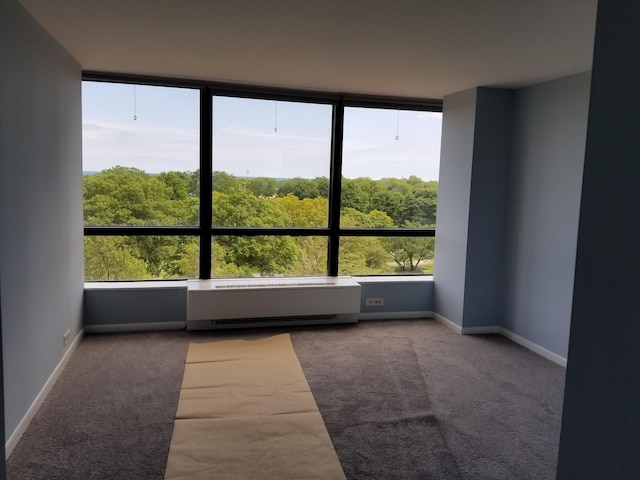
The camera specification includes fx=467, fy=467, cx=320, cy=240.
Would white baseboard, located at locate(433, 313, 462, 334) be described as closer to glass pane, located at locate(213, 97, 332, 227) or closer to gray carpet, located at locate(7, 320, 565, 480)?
gray carpet, located at locate(7, 320, 565, 480)

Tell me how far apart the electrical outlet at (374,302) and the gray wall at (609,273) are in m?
3.86

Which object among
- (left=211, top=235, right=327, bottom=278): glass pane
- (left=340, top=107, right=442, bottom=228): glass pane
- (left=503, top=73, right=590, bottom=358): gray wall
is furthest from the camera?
(left=340, top=107, right=442, bottom=228): glass pane

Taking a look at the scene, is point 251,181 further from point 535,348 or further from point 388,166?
point 535,348

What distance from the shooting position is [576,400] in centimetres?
116

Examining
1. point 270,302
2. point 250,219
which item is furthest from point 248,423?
point 250,219

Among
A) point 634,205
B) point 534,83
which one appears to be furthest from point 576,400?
point 534,83

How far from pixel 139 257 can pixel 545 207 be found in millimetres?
3819

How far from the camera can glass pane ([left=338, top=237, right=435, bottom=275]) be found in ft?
17.1

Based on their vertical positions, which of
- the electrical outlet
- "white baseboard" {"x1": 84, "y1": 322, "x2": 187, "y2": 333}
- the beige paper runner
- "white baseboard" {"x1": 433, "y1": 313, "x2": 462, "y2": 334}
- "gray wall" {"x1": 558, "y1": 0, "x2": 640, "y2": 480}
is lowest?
the beige paper runner

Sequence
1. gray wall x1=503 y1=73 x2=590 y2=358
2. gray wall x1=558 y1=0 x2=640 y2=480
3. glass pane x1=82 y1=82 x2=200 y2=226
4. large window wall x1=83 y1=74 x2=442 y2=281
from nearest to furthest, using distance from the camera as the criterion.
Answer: gray wall x1=558 y1=0 x2=640 y2=480 < gray wall x1=503 y1=73 x2=590 y2=358 < glass pane x1=82 y1=82 x2=200 y2=226 < large window wall x1=83 y1=74 x2=442 y2=281

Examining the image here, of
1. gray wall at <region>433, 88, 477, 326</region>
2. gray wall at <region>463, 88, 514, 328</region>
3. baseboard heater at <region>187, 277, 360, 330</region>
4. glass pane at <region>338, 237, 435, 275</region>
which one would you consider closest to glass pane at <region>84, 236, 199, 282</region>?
baseboard heater at <region>187, 277, 360, 330</region>

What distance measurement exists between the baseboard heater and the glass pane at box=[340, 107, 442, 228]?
812 mm

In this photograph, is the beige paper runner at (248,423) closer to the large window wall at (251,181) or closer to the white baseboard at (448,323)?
the large window wall at (251,181)

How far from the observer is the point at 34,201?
2877 mm
